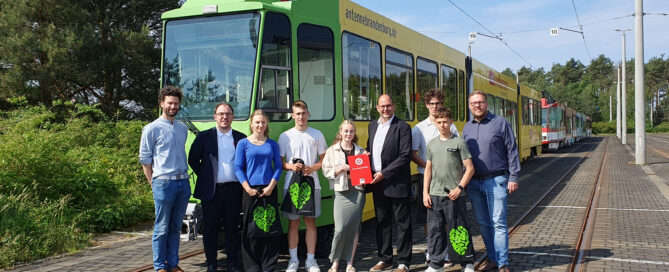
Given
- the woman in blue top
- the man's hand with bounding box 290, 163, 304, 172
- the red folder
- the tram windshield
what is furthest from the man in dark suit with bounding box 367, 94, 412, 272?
the tram windshield

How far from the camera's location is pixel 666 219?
8.33 m

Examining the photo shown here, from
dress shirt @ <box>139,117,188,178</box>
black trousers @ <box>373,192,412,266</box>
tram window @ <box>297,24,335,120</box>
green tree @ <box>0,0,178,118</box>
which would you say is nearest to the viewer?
dress shirt @ <box>139,117,188,178</box>

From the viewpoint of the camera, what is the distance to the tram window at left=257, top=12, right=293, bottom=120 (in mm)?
5645

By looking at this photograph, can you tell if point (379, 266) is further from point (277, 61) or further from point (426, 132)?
point (277, 61)

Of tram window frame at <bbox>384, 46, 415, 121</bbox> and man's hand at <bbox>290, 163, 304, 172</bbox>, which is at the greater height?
tram window frame at <bbox>384, 46, 415, 121</bbox>

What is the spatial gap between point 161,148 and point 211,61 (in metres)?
1.39

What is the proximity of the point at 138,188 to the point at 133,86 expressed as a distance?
9.87 m

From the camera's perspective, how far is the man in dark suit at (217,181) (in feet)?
16.7

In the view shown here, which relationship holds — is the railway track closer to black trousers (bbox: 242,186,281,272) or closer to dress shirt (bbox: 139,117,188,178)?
black trousers (bbox: 242,186,281,272)

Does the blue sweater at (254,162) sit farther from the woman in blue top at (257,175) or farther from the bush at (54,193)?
the bush at (54,193)

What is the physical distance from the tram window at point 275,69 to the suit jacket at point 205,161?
65 centimetres

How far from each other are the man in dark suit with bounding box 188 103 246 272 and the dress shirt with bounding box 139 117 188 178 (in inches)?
8.7

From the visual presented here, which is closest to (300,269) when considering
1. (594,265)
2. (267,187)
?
(267,187)

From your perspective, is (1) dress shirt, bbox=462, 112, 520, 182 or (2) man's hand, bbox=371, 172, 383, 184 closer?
(1) dress shirt, bbox=462, 112, 520, 182
